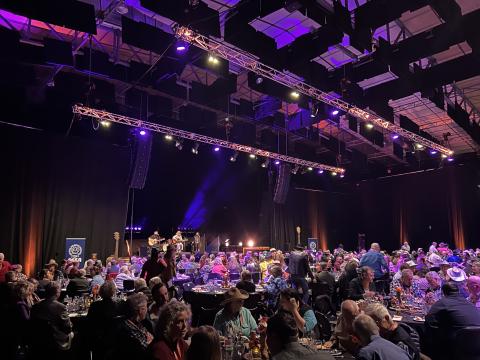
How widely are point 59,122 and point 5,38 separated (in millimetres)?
4347

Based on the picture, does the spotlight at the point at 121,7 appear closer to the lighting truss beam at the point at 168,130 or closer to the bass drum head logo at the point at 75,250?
the lighting truss beam at the point at 168,130

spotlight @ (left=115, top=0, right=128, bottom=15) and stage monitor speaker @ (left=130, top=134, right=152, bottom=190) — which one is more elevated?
spotlight @ (left=115, top=0, right=128, bottom=15)

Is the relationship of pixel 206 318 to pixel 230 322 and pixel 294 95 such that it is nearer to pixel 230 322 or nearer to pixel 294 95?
pixel 230 322

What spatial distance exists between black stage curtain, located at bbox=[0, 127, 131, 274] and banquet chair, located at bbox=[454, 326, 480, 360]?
38.9 ft

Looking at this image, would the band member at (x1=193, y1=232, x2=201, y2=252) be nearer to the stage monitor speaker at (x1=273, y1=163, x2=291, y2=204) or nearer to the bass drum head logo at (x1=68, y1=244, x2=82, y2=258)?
the stage monitor speaker at (x1=273, y1=163, x2=291, y2=204)

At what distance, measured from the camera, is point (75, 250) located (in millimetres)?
12734

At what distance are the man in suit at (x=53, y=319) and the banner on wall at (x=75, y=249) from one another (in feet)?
28.0

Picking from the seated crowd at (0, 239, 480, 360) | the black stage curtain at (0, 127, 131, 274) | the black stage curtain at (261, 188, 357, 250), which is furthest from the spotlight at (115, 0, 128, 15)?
the black stage curtain at (261, 188, 357, 250)

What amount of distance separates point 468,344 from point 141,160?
38.4ft

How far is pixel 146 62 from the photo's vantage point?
441 inches

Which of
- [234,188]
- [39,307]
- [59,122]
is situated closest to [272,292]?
[39,307]

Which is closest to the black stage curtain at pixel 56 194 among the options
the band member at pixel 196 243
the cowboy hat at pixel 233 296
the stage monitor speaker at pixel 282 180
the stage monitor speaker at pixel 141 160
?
the stage monitor speaker at pixel 141 160

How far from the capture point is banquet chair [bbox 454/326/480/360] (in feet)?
11.6

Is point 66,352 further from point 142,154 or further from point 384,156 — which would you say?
point 384,156
